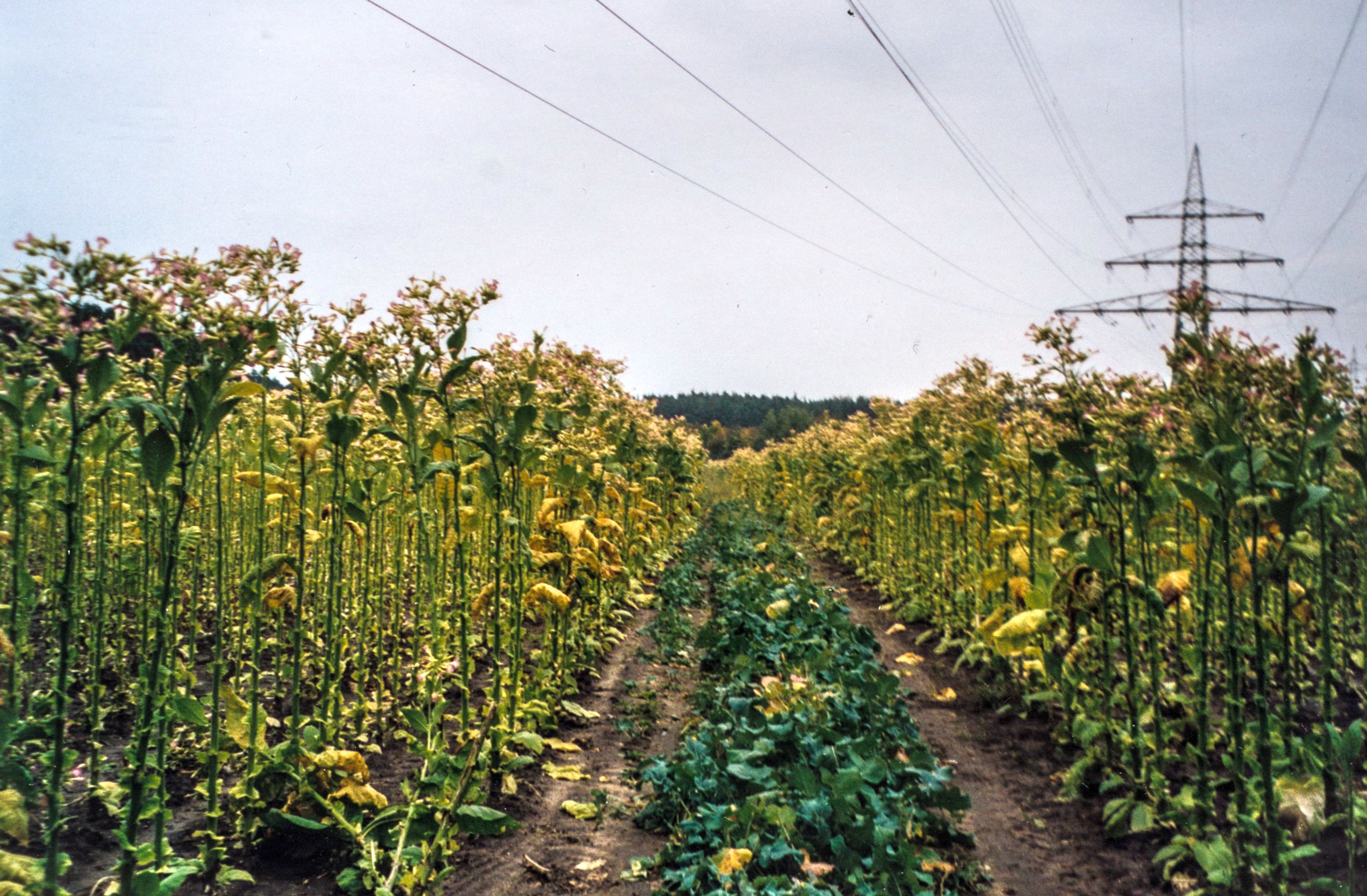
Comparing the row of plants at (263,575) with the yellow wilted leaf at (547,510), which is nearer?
the row of plants at (263,575)

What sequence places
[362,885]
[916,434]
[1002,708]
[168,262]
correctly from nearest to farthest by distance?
[168,262], [362,885], [1002,708], [916,434]

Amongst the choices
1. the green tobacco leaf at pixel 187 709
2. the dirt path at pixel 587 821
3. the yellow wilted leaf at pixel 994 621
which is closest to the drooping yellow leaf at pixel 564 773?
the dirt path at pixel 587 821

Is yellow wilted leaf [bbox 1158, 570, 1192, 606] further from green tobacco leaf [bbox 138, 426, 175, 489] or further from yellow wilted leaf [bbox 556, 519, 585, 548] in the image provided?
green tobacco leaf [bbox 138, 426, 175, 489]

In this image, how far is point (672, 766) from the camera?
4.10 metres

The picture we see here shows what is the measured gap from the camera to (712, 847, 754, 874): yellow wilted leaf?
2.97m

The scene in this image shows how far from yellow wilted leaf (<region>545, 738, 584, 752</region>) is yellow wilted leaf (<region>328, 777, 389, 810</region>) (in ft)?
4.19

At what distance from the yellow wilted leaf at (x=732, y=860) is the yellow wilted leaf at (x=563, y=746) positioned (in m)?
1.75

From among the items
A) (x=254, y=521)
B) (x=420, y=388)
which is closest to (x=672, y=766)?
(x=420, y=388)

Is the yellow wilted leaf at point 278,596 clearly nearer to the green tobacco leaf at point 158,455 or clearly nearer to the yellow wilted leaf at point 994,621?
the green tobacco leaf at point 158,455

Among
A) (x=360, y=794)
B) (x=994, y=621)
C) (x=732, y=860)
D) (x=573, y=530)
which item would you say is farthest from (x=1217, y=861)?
(x=360, y=794)

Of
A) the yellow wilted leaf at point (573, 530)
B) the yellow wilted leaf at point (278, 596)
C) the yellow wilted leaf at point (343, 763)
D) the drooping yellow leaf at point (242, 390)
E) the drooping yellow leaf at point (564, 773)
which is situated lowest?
the drooping yellow leaf at point (564, 773)

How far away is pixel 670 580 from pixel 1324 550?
709cm

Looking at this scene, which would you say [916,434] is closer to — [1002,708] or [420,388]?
[1002,708]

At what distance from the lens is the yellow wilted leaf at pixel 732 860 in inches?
117
